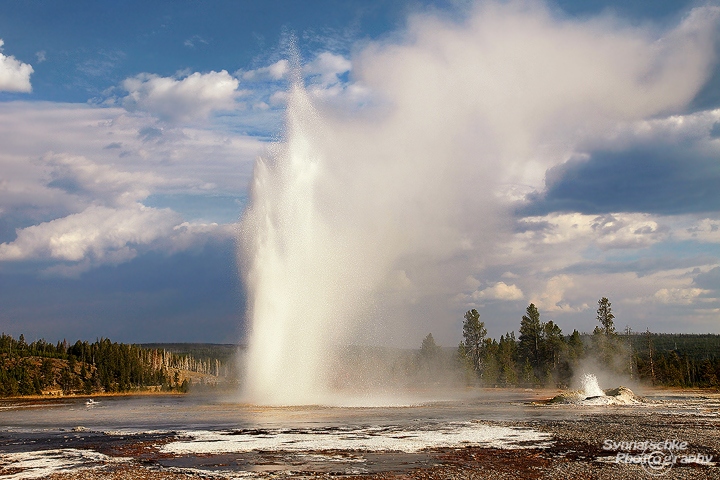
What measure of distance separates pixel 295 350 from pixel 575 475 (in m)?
40.8

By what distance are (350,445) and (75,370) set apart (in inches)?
5738

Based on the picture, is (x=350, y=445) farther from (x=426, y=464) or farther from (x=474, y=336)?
(x=474, y=336)

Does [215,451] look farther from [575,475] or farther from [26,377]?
[26,377]

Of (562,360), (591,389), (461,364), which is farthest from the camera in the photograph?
(461,364)

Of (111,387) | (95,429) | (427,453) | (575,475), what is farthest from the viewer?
(111,387)

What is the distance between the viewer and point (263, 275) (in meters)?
58.4

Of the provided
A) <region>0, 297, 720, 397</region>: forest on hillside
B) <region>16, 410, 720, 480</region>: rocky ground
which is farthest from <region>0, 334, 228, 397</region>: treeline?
<region>16, 410, 720, 480</region>: rocky ground

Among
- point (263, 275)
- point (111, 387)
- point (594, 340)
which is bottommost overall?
point (111, 387)

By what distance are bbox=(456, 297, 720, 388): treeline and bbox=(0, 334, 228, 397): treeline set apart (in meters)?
65.5

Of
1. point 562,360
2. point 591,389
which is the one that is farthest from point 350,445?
point 562,360

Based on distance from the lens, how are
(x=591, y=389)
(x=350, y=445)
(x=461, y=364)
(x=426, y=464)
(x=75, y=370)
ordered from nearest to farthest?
(x=426, y=464)
(x=350, y=445)
(x=591, y=389)
(x=461, y=364)
(x=75, y=370)

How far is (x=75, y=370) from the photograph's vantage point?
148500 mm

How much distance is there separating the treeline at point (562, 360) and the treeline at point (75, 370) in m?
65.5

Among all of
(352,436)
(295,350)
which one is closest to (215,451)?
(352,436)
